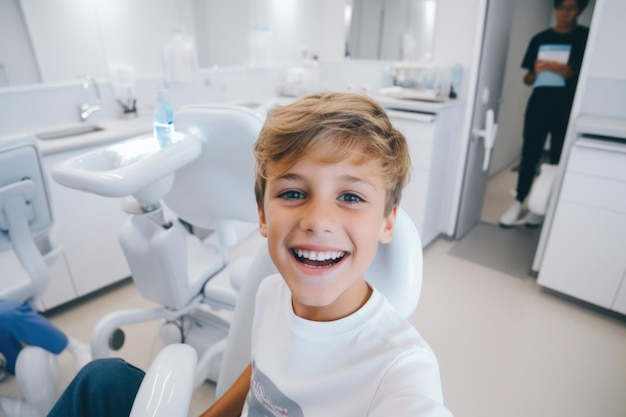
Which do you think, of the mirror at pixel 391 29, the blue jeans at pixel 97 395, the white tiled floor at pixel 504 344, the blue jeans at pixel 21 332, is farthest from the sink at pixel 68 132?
the mirror at pixel 391 29

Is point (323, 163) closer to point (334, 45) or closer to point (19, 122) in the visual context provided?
point (19, 122)

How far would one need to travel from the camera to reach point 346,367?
0.62 metres

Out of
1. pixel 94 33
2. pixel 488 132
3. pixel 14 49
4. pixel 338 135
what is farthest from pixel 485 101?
pixel 14 49

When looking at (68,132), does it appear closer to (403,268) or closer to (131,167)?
(131,167)

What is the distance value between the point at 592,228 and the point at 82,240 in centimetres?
260

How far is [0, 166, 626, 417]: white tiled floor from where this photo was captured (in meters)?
1.54

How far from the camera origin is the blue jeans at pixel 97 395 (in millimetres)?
743

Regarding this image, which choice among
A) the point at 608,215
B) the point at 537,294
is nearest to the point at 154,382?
the point at 608,215

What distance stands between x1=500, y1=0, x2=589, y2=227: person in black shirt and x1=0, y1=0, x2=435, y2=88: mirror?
0.82 metres

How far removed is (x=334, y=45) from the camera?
11.3 ft

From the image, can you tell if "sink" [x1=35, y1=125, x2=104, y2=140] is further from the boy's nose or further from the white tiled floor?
the boy's nose

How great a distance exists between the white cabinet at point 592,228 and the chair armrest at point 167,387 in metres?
2.02

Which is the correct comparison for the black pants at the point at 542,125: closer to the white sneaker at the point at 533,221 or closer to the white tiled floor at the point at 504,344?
the white sneaker at the point at 533,221

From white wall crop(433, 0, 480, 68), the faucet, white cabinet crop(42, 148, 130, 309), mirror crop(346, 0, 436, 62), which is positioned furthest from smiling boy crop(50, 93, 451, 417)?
mirror crop(346, 0, 436, 62)
